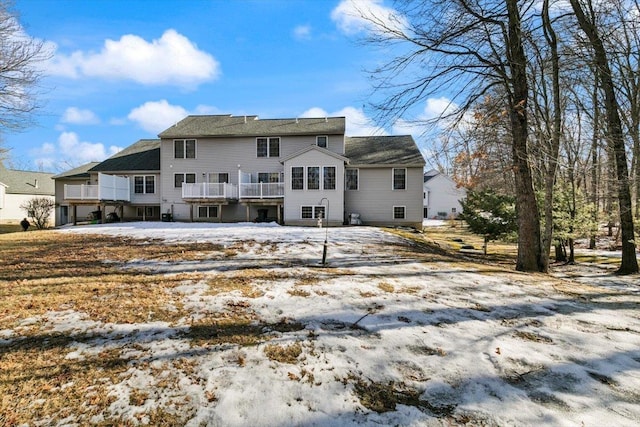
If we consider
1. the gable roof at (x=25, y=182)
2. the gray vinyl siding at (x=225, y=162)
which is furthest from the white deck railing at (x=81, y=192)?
the gable roof at (x=25, y=182)

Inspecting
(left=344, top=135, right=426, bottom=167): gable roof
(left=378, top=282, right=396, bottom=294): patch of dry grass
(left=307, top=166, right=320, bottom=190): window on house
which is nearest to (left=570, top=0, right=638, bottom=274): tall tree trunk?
(left=378, top=282, right=396, bottom=294): patch of dry grass

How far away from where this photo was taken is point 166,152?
23156mm

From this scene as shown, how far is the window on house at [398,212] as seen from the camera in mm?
21406

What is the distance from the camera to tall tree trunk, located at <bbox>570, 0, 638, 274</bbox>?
9.94 metres

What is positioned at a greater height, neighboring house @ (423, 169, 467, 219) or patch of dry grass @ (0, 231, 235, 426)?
neighboring house @ (423, 169, 467, 219)

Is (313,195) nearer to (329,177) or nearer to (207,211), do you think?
(329,177)

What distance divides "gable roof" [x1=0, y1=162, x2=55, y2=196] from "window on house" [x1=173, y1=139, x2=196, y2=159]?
105 feet

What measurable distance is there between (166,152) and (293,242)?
16081 millimetres

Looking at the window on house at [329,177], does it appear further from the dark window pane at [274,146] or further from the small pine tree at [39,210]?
the small pine tree at [39,210]

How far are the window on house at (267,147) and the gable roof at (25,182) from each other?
1478 inches

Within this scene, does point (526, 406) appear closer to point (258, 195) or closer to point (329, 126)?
point (258, 195)

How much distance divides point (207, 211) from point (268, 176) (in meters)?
4.89

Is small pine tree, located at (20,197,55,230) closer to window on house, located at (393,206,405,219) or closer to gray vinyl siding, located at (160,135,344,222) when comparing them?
gray vinyl siding, located at (160,135,344,222)

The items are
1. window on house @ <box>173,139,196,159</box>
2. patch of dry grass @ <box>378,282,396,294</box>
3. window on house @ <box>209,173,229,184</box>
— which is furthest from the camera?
window on house @ <box>173,139,196,159</box>
